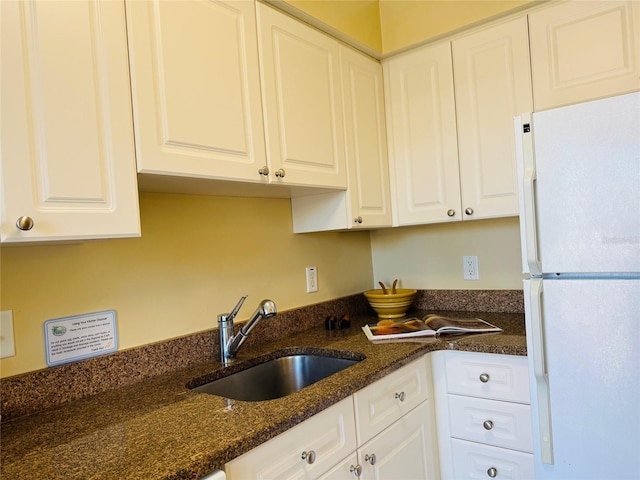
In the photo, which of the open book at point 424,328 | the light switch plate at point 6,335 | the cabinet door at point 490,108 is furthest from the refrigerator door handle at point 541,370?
the light switch plate at point 6,335

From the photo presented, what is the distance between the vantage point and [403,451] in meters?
1.43

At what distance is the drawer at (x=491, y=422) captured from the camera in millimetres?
1481

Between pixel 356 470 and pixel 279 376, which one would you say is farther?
pixel 279 376

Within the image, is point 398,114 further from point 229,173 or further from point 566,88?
point 229,173

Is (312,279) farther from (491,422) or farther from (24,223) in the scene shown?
(24,223)

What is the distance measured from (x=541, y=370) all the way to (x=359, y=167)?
39.9 inches

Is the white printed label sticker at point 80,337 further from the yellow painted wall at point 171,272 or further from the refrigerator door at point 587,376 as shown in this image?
the refrigerator door at point 587,376

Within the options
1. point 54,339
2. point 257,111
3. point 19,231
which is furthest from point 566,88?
point 54,339

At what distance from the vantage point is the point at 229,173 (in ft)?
4.14

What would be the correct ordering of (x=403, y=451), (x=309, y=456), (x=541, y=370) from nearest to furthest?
(x=309, y=456)
(x=541, y=370)
(x=403, y=451)

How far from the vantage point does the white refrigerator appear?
3.82ft

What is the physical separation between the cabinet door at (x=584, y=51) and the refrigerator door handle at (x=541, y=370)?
0.79 metres

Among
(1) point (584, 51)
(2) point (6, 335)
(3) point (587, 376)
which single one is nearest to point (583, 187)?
(3) point (587, 376)

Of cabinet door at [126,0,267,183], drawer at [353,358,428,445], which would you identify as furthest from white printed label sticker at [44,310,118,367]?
drawer at [353,358,428,445]
